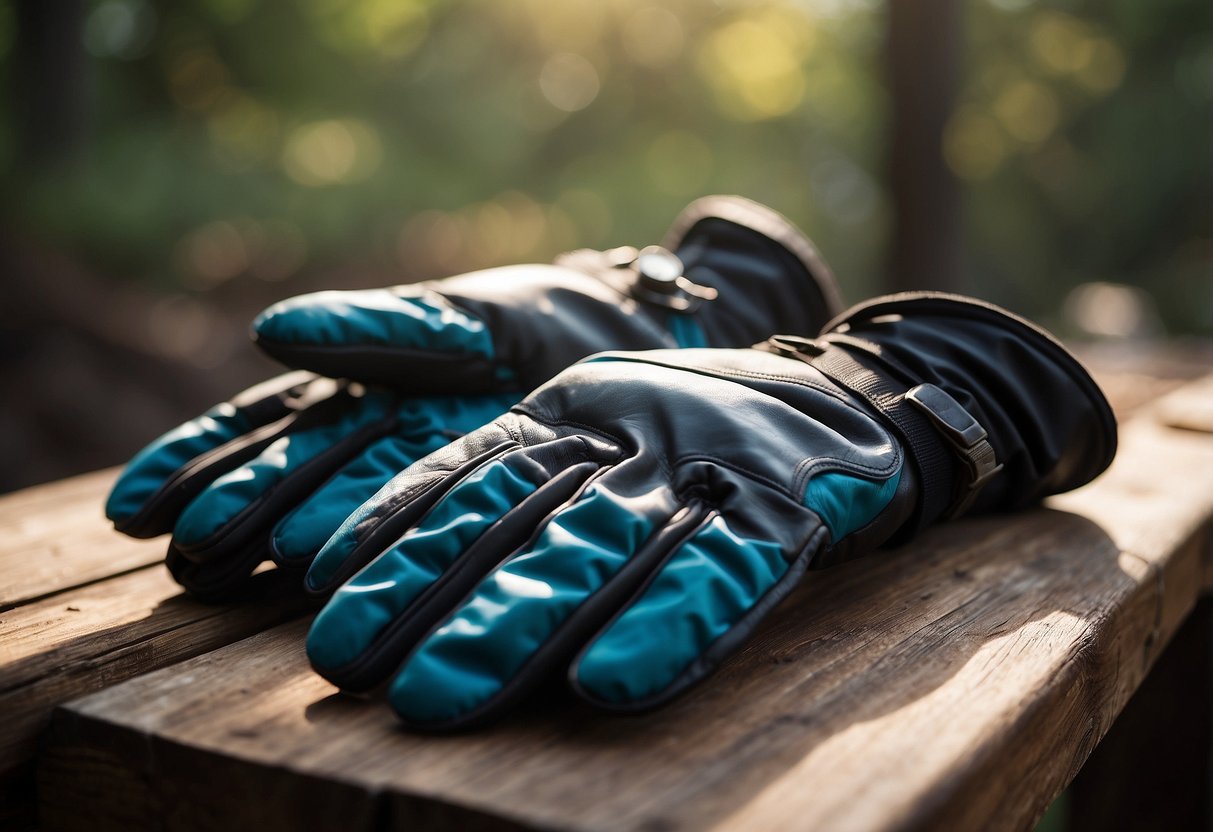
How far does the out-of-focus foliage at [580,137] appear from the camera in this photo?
6070 mm

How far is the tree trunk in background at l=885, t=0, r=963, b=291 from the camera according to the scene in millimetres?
3174

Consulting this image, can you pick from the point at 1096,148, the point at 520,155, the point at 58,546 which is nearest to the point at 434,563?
the point at 58,546

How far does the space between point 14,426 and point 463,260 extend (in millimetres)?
2976

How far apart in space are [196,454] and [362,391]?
0.63 ft

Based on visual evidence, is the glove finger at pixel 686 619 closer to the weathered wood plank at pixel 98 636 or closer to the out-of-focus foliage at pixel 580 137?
the weathered wood plank at pixel 98 636

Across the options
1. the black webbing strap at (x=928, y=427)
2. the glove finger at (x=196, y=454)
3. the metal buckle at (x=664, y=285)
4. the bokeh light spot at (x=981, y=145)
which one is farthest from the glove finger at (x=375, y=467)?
the bokeh light spot at (x=981, y=145)

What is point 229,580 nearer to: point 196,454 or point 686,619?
point 196,454

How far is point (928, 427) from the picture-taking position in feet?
3.36

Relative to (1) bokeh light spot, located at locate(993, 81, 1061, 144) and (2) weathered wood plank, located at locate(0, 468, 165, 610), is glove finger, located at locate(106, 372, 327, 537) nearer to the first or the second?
(2) weathered wood plank, located at locate(0, 468, 165, 610)

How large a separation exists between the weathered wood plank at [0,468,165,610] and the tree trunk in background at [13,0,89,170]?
5.41m

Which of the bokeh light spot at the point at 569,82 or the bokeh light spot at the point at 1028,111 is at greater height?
the bokeh light spot at the point at 569,82

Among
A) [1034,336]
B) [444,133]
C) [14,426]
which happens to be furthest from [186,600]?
[444,133]

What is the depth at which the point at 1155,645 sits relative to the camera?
1142 mm

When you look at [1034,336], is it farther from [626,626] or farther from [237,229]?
[237,229]
